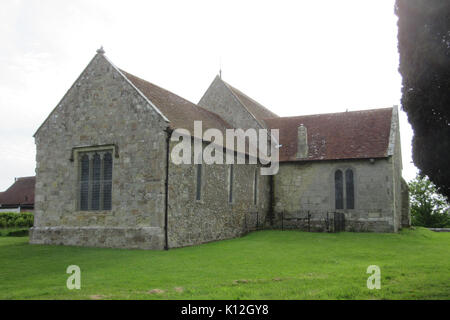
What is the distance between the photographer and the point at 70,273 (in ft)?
40.6

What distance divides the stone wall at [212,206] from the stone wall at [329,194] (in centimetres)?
166

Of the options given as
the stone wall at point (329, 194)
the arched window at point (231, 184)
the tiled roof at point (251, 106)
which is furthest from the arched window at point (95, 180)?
the tiled roof at point (251, 106)

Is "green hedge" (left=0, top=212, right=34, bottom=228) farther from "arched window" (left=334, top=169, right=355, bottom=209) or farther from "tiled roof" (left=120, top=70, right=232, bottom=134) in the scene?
"arched window" (left=334, top=169, right=355, bottom=209)

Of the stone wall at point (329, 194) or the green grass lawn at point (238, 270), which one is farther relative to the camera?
the stone wall at point (329, 194)

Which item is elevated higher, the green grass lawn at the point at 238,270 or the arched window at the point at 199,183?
the arched window at the point at 199,183

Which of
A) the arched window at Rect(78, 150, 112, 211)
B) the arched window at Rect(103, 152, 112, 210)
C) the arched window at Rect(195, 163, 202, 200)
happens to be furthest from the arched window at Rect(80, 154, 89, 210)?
the arched window at Rect(195, 163, 202, 200)

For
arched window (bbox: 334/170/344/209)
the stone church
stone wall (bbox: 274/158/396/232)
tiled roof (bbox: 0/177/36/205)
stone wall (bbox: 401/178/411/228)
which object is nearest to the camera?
the stone church

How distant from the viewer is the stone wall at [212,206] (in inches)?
716

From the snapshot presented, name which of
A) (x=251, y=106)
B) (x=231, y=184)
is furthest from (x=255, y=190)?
(x=251, y=106)

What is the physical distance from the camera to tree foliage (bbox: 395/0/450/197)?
10.8m

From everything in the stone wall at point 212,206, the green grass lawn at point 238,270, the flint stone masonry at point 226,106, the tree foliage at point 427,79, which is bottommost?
the green grass lawn at point 238,270

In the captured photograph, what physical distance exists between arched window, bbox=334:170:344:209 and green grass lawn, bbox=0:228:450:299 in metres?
5.74

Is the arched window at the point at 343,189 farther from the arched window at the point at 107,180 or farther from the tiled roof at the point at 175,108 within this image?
the arched window at the point at 107,180
